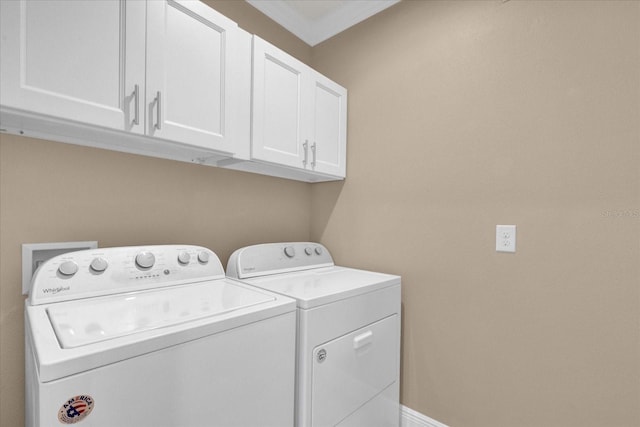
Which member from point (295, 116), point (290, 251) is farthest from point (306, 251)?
point (295, 116)

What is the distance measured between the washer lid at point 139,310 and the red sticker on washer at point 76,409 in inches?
4.4

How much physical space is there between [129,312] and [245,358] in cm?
38

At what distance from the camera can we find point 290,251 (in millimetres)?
1804

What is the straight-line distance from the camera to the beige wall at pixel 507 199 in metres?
1.19

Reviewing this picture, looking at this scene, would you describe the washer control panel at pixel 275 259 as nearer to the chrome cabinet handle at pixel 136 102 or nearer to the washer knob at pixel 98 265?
the washer knob at pixel 98 265

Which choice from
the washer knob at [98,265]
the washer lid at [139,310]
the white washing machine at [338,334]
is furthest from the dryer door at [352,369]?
the washer knob at [98,265]

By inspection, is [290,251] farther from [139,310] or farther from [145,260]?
[139,310]

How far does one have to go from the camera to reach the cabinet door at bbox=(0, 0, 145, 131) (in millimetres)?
856

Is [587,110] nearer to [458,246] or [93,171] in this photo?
[458,246]

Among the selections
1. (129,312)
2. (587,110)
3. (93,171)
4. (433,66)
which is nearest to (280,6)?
(433,66)

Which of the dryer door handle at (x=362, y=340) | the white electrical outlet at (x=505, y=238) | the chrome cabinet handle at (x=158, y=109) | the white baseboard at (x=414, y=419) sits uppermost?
the chrome cabinet handle at (x=158, y=109)

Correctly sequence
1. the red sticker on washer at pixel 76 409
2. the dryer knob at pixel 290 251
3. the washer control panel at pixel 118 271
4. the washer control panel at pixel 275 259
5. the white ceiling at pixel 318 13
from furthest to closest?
the white ceiling at pixel 318 13, the dryer knob at pixel 290 251, the washer control panel at pixel 275 259, the washer control panel at pixel 118 271, the red sticker on washer at pixel 76 409

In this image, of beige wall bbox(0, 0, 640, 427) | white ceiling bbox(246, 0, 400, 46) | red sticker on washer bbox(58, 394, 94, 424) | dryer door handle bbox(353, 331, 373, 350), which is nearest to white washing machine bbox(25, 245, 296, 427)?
red sticker on washer bbox(58, 394, 94, 424)

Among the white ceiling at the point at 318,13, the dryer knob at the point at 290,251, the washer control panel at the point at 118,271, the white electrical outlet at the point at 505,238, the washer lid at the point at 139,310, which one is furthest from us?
the white ceiling at the point at 318,13
